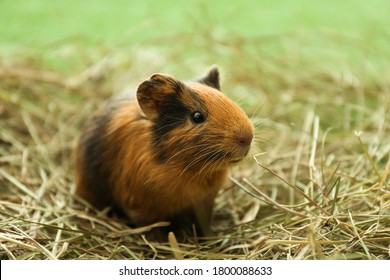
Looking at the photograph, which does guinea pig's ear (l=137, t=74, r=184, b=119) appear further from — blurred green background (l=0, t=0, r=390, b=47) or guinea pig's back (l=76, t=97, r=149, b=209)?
blurred green background (l=0, t=0, r=390, b=47)

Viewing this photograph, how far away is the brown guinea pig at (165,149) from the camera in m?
2.57

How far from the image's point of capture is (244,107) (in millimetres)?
4012

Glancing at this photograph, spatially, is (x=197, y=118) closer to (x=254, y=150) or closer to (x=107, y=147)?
(x=254, y=150)

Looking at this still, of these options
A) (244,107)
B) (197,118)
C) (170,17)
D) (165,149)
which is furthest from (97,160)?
(170,17)

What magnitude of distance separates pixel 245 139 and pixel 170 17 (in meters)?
3.72

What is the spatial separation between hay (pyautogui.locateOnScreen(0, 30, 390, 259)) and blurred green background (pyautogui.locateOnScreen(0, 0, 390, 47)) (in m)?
0.45

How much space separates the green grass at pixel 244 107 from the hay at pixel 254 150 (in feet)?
0.04

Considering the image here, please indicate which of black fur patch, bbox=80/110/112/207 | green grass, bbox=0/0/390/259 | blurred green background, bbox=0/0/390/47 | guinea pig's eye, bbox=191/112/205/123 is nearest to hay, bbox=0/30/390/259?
green grass, bbox=0/0/390/259

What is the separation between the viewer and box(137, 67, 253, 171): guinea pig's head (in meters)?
2.54

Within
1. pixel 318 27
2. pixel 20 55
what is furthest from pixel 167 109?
pixel 318 27

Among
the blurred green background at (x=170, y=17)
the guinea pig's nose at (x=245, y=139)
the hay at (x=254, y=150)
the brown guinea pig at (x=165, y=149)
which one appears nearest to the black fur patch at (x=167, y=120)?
the brown guinea pig at (x=165, y=149)

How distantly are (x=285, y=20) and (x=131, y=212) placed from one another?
3635 millimetres

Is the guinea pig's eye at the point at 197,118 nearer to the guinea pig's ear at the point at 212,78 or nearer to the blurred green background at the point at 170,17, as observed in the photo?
the guinea pig's ear at the point at 212,78

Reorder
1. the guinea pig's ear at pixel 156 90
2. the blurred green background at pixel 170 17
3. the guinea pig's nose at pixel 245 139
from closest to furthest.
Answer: the guinea pig's nose at pixel 245 139
the guinea pig's ear at pixel 156 90
the blurred green background at pixel 170 17
